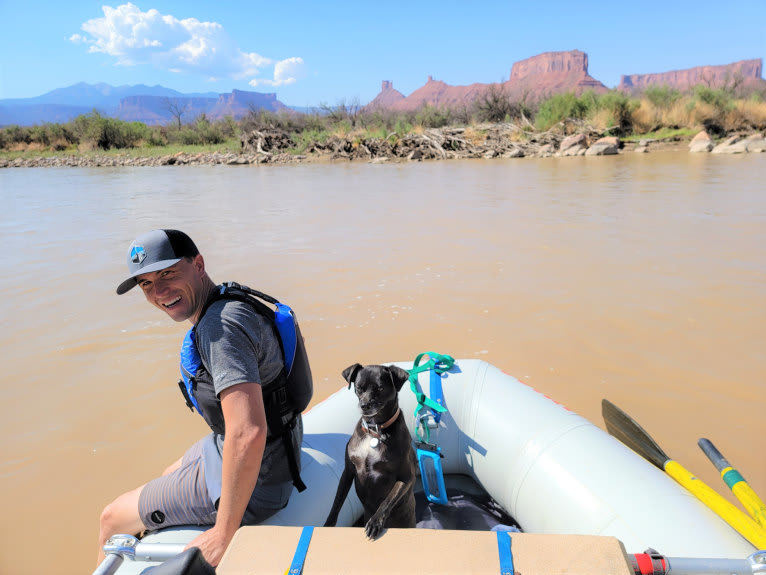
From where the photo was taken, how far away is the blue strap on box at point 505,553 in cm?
135

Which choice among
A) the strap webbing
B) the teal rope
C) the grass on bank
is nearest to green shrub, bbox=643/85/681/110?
the grass on bank

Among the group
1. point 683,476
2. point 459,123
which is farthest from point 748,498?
point 459,123

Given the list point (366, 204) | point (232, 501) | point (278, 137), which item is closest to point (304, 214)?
point (366, 204)

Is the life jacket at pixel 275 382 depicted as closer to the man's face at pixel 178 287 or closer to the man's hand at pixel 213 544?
the man's face at pixel 178 287

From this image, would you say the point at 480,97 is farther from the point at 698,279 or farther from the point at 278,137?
the point at 698,279

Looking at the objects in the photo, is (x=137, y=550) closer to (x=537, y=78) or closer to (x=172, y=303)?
(x=172, y=303)

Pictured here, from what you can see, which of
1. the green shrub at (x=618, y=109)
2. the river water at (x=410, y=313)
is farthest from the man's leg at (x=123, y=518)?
the green shrub at (x=618, y=109)

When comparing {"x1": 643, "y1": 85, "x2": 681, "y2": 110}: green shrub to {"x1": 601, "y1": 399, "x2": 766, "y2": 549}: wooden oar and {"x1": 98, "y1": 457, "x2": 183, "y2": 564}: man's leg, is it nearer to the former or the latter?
{"x1": 601, "y1": 399, "x2": 766, "y2": 549}: wooden oar

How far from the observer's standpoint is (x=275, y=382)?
2.00 meters

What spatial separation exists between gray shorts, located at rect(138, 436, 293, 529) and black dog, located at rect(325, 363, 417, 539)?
0.27 metres

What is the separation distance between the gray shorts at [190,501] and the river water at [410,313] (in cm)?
116

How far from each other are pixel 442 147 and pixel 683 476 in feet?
70.9

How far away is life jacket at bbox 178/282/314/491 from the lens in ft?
6.20

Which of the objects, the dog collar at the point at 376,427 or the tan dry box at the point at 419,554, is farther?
the dog collar at the point at 376,427
